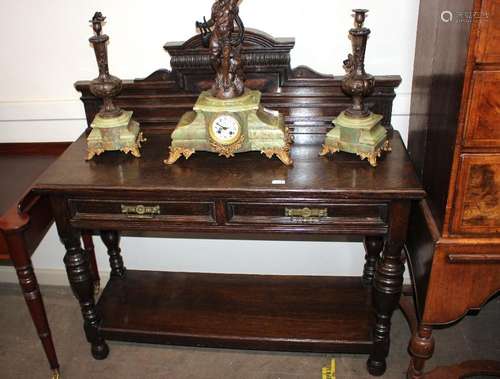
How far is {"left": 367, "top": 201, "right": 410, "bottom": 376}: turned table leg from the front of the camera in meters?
1.92

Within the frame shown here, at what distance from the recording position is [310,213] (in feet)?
6.35

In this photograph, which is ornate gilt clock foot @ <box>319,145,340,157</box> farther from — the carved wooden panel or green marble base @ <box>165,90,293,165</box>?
the carved wooden panel

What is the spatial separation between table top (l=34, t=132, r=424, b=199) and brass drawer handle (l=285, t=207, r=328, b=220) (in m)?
0.09

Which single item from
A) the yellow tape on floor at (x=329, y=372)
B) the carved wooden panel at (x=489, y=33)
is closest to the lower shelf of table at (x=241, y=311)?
the yellow tape on floor at (x=329, y=372)

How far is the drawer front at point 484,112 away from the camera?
1.55 metres

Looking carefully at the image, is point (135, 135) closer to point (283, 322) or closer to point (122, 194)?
point (122, 194)

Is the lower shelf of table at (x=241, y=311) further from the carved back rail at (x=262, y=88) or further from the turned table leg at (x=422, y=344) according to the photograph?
the carved back rail at (x=262, y=88)

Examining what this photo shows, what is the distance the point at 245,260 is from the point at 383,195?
118 cm

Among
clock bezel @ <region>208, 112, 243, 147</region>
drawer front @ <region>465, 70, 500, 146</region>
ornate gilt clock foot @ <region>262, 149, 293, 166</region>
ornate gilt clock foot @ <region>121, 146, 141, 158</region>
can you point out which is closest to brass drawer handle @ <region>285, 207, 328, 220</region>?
ornate gilt clock foot @ <region>262, 149, 293, 166</region>

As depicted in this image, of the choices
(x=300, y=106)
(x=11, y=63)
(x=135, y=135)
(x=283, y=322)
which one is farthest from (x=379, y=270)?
(x=11, y=63)

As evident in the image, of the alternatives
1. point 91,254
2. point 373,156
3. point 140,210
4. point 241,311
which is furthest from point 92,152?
point 373,156

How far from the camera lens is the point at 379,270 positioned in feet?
6.79

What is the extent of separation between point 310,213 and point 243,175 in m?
0.29

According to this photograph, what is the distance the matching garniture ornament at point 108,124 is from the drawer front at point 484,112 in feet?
4.13
